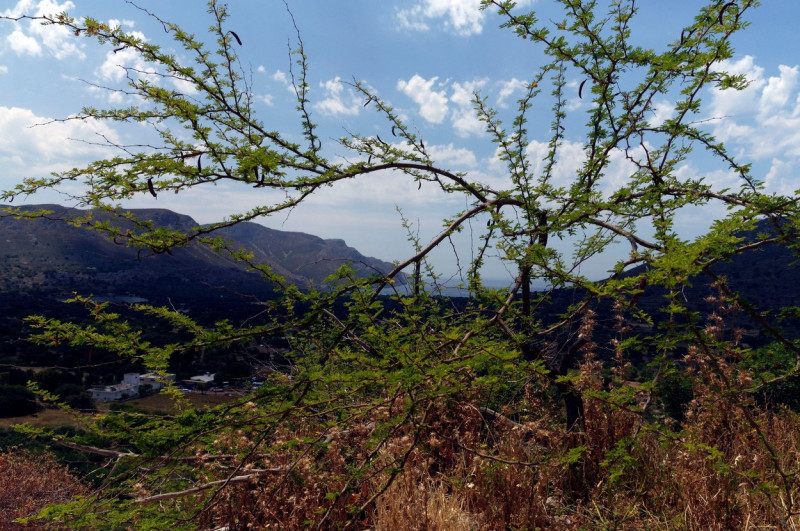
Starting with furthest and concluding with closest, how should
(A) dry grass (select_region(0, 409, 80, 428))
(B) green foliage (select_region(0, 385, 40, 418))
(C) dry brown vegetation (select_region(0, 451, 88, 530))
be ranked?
(B) green foliage (select_region(0, 385, 40, 418)), (A) dry grass (select_region(0, 409, 80, 428)), (C) dry brown vegetation (select_region(0, 451, 88, 530))

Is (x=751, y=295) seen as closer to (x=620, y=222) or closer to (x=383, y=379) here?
(x=620, y=222)

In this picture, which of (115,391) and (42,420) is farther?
(115,391)

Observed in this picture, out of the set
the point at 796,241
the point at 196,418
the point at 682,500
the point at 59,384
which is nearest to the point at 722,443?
the point at 682,500

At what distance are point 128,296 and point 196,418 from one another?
76.1 metres

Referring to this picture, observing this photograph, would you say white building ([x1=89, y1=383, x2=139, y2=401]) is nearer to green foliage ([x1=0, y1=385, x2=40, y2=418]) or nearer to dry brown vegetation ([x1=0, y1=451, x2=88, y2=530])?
green foliage ([x1=0, y1=385, x2=40, y2=418])

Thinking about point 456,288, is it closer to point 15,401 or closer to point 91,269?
point 15,401

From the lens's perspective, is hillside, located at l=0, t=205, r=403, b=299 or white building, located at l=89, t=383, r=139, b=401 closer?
white building, located at l=89, t=383, r=139, b=401

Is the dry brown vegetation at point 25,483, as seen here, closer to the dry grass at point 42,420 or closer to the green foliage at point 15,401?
the dry grass at point 42,420

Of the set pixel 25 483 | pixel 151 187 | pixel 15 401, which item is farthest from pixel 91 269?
pixel 151 187

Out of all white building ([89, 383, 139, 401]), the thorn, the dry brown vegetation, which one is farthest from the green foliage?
the thorn

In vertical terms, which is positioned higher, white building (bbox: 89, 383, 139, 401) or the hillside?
the hillside

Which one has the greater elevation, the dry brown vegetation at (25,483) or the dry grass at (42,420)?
the dry brown vegetation at (25,483)

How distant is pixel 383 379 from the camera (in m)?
2.49

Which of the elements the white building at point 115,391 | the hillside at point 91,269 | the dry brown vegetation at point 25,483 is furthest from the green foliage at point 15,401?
the hillside at point 91,269
